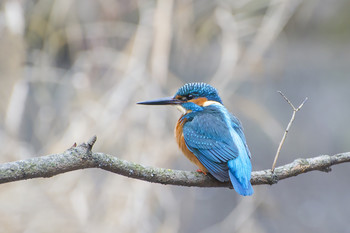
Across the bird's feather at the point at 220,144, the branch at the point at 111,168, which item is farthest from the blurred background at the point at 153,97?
the branch at the point at 111,168

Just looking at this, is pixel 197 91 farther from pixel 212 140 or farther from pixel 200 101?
pixel 212 140

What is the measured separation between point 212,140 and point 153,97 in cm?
130

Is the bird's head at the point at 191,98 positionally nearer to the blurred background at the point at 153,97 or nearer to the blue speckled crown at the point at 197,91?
the blue speckled crown at the point at 197,91

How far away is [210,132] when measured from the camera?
1.84 m

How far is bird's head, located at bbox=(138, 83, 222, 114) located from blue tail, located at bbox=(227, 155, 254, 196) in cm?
44

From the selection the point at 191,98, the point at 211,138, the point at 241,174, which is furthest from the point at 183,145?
the point at 241,174

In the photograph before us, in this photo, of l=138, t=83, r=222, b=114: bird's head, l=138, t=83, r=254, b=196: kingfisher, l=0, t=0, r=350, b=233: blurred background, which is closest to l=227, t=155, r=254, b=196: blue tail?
l=138, t=83, r=254, b=196: kingfisher

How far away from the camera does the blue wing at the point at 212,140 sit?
1661 millimetres

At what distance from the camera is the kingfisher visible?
160 cm

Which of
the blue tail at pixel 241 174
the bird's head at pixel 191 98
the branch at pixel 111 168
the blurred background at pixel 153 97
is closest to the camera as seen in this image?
the branch at pixel 111 168

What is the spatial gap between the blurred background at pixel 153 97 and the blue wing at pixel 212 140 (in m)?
1.06

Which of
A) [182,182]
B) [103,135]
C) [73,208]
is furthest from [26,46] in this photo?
[182,182]

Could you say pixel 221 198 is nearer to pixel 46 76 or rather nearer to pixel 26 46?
pixel 46 76

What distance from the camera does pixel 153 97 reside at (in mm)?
3064
